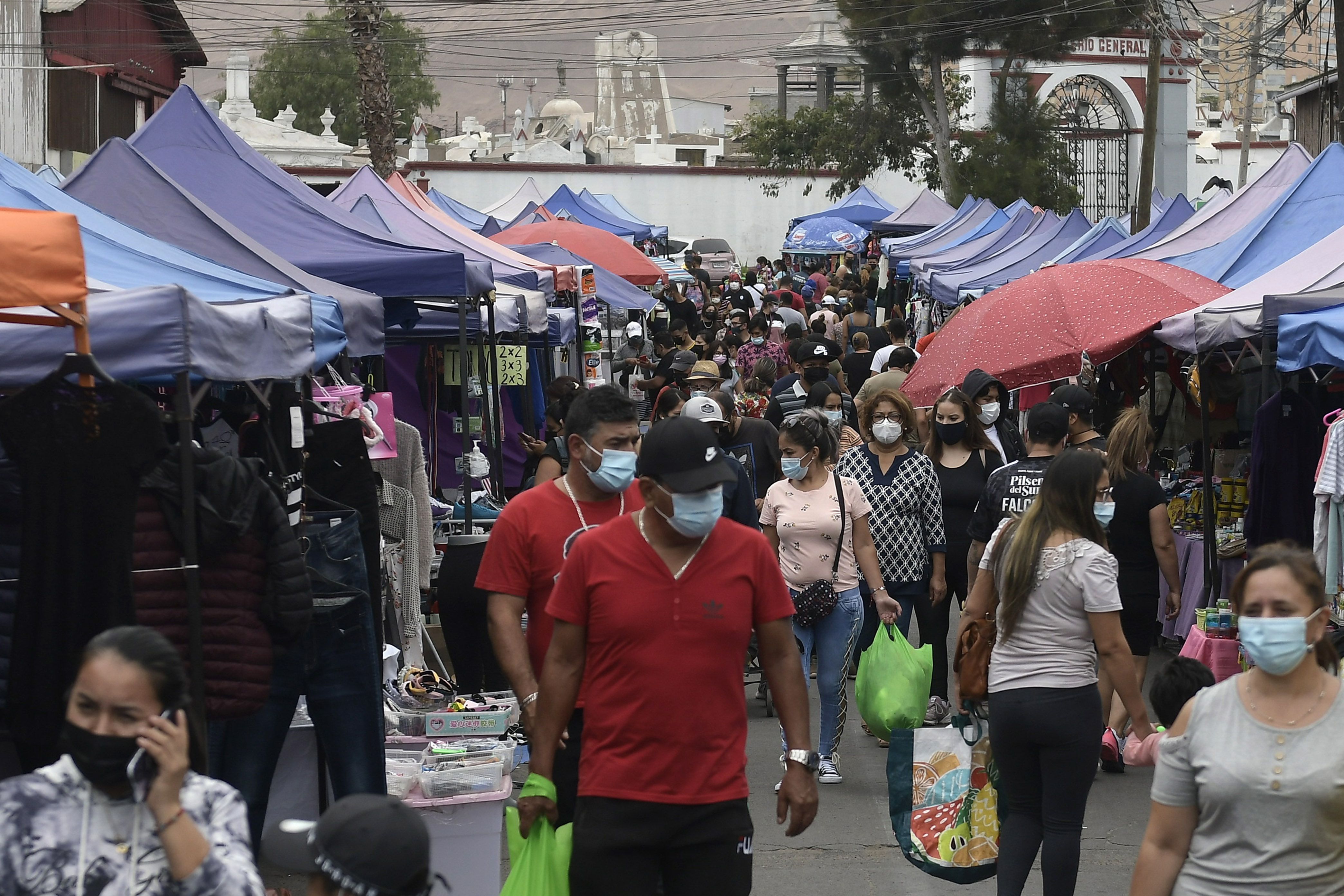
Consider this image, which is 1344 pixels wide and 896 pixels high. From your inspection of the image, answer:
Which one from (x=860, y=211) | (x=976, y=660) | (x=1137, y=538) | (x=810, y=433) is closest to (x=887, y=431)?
(x=810, y=433)

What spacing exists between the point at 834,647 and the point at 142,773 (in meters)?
4.79

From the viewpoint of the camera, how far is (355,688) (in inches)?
228

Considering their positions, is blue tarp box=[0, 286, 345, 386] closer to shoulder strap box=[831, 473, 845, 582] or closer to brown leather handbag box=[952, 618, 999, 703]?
brown leather handbag box=[952, 618, 999, 703]

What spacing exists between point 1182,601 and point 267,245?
19.8 feet

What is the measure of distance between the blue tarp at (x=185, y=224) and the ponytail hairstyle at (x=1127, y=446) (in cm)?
372

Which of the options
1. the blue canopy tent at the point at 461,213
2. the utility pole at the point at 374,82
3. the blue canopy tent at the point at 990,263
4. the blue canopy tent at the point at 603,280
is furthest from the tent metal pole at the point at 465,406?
the blue canopy tent at the point at 461,213

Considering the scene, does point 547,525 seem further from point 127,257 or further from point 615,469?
point 127,257

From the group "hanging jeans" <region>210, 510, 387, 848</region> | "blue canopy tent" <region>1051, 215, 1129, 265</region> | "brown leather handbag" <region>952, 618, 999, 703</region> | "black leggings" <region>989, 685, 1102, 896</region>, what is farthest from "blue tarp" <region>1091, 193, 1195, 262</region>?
"hanging jeans" <region>210, 510, 387, 848</region>

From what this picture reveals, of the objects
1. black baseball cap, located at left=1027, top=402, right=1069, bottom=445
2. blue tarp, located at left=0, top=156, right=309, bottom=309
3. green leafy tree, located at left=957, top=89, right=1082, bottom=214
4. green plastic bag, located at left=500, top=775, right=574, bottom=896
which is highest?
green leafy tree, located at left=957, top=89, right=1082, bottom=214

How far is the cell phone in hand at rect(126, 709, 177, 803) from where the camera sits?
3.06 m

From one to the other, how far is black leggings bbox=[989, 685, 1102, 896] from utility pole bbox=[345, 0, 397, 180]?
17038 millimetres

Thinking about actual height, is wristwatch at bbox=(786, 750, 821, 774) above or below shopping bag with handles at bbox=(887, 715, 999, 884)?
above

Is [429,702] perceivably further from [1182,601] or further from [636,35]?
[636,35]

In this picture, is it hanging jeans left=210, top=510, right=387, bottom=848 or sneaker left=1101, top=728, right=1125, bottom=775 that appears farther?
sneaker left=1101, top=728, right=1125, bottom=775
